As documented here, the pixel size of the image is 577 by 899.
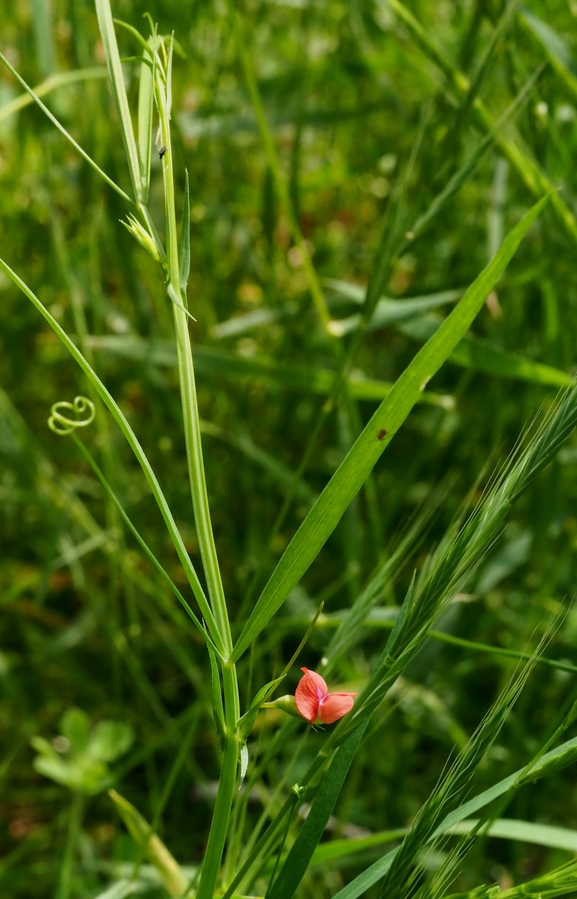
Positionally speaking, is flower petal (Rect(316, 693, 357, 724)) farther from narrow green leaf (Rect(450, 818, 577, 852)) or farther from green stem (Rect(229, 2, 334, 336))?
green stem (Rect(229, 2, 334, 336))

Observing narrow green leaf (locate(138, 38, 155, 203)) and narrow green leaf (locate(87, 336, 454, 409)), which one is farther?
narrow green leaf (locate(87, 336, 454, 409))

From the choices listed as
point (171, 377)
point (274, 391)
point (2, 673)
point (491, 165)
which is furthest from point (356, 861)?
point (491, 165)

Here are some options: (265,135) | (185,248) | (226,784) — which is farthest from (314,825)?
(265,135)

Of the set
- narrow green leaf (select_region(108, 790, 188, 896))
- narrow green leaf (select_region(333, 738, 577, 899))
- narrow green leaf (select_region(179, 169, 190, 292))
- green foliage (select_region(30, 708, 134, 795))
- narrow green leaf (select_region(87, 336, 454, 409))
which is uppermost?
narrow green leaf (select_region(179, 169, 190, 292))

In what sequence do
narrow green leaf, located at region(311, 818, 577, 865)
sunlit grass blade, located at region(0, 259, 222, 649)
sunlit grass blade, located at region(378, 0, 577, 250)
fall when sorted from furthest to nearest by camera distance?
sunlit grass blade, located at region(378, 0, 577, 250), narrow green leaf, located at region(311, 818, 577, 865), sunlit grass blade, located at region(0, 259, 222, 649)

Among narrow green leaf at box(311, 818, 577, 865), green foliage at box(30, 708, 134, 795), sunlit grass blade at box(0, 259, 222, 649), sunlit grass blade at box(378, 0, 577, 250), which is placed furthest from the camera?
green foliage at box(30, 708, 134, 795)

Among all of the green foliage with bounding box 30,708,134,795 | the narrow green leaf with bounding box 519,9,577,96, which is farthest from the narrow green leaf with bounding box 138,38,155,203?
the green foliage with bounding box 30,708,134,795

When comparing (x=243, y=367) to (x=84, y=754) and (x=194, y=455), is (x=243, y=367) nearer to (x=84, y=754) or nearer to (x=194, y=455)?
(x=84, y=754)
